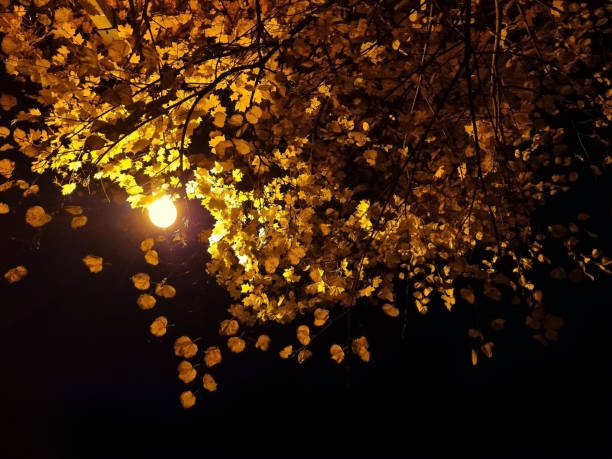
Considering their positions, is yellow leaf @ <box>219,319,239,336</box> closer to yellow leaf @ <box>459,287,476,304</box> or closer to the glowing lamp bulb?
the glowing lamp bulb

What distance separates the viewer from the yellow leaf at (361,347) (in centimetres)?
528

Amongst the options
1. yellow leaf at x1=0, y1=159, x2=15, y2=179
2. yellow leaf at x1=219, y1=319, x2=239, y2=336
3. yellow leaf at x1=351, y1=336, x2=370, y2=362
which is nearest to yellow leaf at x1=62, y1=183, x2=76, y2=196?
yellow leaf at x1=0, y1=159, x2=15, y2=179

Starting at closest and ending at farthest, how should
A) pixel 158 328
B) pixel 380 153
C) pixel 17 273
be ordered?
pixel 158 328 → pixel 17 273 → pixel 380 153

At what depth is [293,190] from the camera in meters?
6.77

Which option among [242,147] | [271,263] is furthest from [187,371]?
[242,147]

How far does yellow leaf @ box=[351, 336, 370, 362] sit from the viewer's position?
528 centimetres

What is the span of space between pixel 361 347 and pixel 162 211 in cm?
368

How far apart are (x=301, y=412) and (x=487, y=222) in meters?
4.69

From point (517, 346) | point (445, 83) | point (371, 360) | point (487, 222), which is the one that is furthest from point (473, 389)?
point (445, 83)

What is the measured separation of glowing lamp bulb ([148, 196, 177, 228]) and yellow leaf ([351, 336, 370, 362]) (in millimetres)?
3359

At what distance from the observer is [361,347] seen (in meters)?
5.43

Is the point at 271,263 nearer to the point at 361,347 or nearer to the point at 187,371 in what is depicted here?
the point at 187,371

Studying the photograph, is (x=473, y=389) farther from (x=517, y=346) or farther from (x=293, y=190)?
(x=293, y=190)

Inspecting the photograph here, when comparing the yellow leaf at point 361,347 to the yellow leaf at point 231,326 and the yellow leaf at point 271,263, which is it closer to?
the yellow leaf at point 271,263
